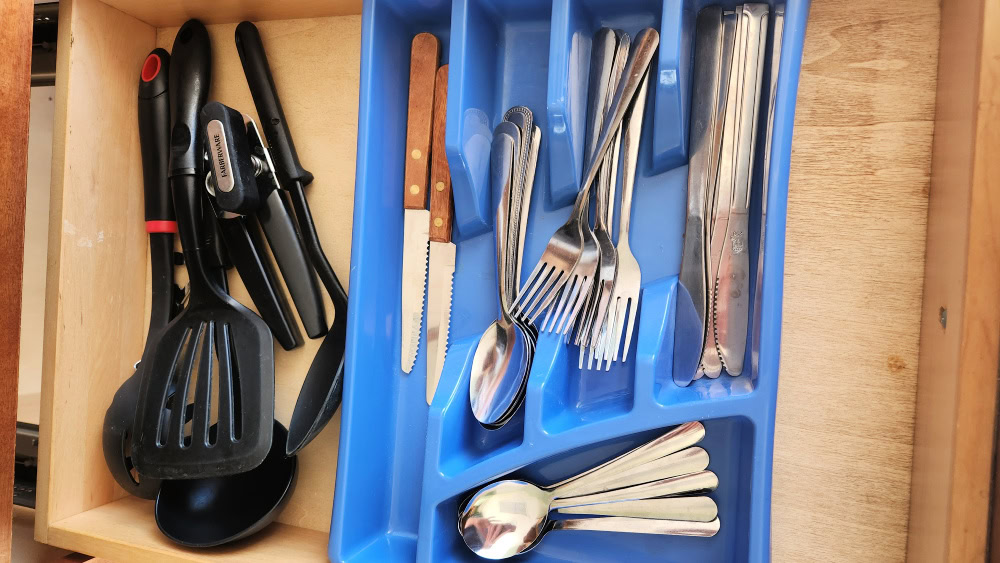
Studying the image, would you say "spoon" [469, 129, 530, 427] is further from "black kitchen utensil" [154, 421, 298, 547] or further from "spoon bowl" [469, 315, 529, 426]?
"black kitchen utensil" [154, 421, 298, 547]

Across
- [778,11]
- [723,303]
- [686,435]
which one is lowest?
[686,435]

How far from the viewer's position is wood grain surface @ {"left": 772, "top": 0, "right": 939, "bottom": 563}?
613mm

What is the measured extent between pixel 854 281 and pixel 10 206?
0.79 m

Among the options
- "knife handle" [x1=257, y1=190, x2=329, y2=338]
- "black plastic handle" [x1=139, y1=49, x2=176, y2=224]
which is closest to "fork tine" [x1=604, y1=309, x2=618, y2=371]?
"knife handle" [x1=257, y1=190, x2=329, y2=338]

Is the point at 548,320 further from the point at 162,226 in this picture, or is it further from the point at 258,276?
the point at 162,226

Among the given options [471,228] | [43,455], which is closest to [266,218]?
[471,228]

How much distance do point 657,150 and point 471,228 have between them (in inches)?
8.2

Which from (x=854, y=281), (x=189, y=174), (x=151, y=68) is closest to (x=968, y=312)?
(x=854, y=281)

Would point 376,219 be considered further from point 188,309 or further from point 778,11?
point 778,11

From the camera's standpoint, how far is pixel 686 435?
0.60 metres

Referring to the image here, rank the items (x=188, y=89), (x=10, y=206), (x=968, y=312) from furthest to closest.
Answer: (x=188, y=89) → (x=10, y=206) → (x=968, y=312)

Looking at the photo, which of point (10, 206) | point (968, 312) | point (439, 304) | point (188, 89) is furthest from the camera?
point (188, 89)

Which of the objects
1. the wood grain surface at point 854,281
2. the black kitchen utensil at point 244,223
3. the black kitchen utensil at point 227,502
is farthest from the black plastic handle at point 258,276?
the wood grain surface at point 854,281

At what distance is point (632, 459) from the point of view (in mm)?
619
